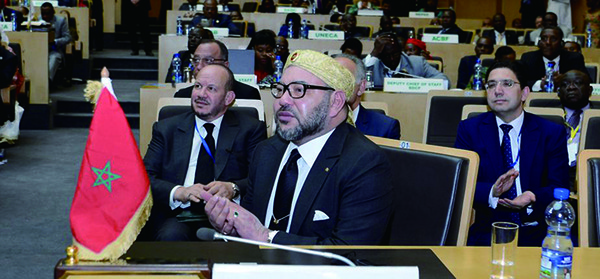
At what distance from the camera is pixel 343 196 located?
2617 millimetres

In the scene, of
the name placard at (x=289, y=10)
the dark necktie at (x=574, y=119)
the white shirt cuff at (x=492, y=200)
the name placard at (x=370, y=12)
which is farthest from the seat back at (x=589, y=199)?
the name placard at (x=370, y=12)

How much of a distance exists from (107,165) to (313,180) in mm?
918

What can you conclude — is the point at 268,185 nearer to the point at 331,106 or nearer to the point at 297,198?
the point at 297,198

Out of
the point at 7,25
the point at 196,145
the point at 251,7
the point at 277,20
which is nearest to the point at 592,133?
the point at 196,145

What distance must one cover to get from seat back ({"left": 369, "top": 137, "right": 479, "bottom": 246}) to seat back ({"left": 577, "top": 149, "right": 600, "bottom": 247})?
321 millimetres

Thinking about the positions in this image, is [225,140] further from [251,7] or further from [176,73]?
[251,7]

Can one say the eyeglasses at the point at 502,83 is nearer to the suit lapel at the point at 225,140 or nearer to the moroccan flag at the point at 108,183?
the suit lapel at the point at 225,140

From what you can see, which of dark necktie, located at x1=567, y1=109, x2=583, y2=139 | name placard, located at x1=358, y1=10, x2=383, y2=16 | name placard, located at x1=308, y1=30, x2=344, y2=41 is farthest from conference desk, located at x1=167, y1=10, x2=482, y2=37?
dark necktie, located at x1=567, y1=109, x2=583, y2=139

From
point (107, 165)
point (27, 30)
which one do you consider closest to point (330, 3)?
point (27, 30)

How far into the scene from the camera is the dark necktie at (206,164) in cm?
398

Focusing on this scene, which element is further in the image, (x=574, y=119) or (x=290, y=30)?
(x=290, y=30)

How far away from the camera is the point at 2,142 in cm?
841

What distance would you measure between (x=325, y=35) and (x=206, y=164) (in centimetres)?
648

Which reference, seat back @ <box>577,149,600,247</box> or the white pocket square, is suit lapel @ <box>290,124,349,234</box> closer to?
the white pocket square
